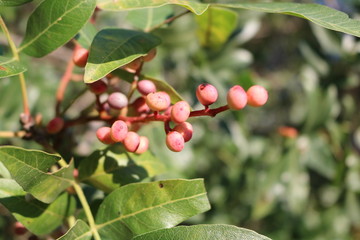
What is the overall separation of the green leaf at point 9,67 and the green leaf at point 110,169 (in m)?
0.24

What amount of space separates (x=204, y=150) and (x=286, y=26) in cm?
160

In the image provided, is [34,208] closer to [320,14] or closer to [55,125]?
[55,125]

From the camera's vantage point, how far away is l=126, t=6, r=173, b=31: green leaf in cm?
115

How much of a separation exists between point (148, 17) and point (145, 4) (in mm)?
405

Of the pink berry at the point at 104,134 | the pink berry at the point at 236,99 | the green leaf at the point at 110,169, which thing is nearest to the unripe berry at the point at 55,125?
the green leaf at the point at 110,169

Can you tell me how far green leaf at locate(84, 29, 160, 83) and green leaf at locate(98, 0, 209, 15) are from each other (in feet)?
0.17

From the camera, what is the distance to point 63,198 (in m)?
0.92

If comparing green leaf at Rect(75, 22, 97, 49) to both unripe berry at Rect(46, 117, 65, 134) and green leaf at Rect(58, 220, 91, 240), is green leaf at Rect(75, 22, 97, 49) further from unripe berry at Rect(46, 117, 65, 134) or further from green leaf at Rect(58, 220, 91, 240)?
green leaf at Rect(58, 220, 91, 240)

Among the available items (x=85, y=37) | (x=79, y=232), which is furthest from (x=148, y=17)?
(x=79, y=232)

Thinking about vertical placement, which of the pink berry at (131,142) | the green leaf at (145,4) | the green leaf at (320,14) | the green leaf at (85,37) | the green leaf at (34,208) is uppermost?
the green leaf at (145,4)

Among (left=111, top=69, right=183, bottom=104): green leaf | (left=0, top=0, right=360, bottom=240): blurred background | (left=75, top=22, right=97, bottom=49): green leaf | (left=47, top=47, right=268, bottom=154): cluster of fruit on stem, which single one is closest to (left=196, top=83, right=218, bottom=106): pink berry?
(left=47, top=47, right=268, bottom=154): cluster of fruit on stem

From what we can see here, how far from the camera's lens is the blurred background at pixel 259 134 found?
1.78m

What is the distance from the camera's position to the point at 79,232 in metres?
0.81

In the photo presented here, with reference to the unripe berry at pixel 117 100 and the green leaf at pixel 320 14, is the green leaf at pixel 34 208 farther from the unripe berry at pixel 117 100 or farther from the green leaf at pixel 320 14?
the green leaf at pixel 320 14
